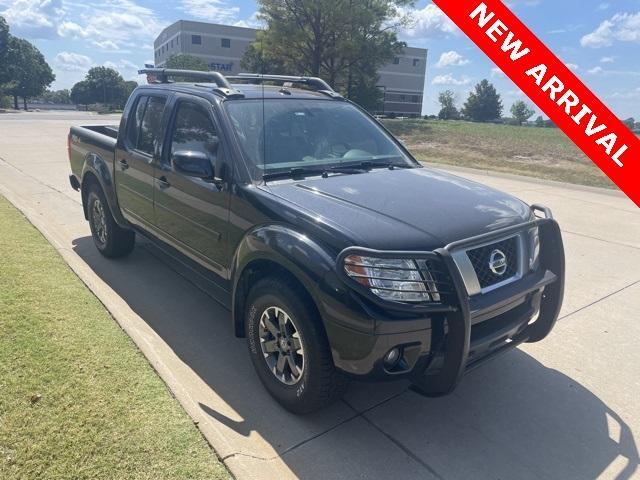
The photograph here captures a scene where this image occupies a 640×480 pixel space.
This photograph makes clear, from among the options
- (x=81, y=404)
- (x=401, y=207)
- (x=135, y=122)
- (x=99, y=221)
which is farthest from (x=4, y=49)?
(x=401, y=207)

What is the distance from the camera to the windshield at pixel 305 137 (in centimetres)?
362

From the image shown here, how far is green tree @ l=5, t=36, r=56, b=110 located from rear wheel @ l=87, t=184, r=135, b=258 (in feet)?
250

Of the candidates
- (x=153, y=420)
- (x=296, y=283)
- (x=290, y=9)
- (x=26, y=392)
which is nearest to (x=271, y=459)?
(x=153, y=420)

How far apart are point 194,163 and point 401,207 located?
4.61ft

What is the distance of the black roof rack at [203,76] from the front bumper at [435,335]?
1994 mm

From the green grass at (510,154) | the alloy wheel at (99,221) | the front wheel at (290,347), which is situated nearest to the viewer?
the front wheel at (290,347)

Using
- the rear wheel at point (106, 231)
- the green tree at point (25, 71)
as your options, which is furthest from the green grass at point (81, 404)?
the green tree at point (25, 71)

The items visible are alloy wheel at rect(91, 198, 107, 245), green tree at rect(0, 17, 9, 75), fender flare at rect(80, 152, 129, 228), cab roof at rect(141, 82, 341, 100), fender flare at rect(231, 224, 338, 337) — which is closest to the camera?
fender flare at rect(231, 224, 338, 337)

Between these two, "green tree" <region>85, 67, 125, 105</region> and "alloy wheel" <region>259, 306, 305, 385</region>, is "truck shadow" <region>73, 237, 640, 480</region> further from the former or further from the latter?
"green tree" <region>85, 67, 125, 105</region>

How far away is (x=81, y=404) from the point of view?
2.95 m

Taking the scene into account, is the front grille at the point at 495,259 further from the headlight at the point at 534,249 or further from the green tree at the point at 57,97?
the green tree at the point at 57,97

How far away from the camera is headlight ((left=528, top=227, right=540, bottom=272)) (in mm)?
3205

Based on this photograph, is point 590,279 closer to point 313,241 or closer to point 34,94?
point 313,241

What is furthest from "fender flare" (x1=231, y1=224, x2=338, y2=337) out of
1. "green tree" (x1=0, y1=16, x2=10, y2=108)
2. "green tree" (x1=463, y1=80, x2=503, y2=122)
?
"green tree" (x1=463, y1=80, x2=503, y2=122)
